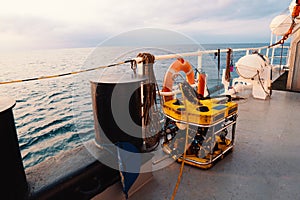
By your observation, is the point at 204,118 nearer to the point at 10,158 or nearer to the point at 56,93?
the point at 10,158

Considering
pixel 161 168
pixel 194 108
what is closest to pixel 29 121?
pixel 161 168

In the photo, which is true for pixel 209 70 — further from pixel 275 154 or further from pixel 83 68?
pixel 83 68

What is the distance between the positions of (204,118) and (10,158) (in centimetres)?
123

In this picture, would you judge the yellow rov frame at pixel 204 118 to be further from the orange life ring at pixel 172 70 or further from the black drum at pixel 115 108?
the black drum at pixel 115 108

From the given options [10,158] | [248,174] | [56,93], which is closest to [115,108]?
[10,158]

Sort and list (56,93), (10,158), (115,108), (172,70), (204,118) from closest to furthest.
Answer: (10,158) < (115,108) < (204,118) < (172,70) < (56,93)

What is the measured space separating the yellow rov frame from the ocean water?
30 centimetres

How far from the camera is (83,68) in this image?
1.29 meters

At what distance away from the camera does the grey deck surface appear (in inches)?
55.8

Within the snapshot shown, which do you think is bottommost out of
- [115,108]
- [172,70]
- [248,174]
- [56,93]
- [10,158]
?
[248,174]

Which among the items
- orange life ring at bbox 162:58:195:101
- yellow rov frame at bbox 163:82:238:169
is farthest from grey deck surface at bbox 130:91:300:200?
orange life ring at bbox 162:58:195:101

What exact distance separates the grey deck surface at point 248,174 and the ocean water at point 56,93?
2.38ft

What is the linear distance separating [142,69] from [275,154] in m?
1.47

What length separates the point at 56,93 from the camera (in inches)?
136
